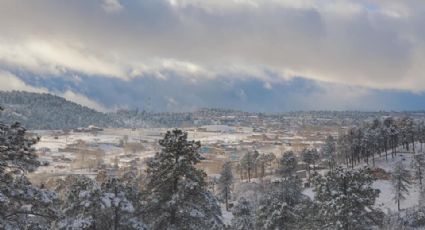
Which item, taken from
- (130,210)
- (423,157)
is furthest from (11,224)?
(423,157)

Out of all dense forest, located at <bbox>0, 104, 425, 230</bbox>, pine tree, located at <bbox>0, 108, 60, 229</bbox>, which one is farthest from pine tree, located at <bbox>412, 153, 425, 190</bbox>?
pine tree, located at <bbox>0, 108, 60, 229</bbox>

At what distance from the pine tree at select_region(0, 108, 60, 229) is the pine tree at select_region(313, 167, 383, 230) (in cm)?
2196

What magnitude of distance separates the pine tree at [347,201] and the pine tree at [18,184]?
22.0 metres

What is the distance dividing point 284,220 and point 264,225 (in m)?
2.05

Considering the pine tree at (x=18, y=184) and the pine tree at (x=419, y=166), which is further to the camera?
the pine tree at (x=419, y=166)

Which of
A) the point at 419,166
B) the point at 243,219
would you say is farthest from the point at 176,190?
the point at 419,166

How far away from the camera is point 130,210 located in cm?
2494

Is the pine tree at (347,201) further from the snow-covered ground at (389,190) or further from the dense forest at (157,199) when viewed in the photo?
the snow-covered ground at (389,190)

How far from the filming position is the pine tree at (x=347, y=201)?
1356 inches

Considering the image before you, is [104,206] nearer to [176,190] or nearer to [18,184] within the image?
[176,190]

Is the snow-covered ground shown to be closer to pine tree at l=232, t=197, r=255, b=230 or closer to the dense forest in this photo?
pine tree at l=232, t=197, r=255, b=230

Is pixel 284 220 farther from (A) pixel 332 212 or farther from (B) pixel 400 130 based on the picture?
(B) pixel 400 130

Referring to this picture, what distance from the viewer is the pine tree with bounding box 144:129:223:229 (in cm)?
2714

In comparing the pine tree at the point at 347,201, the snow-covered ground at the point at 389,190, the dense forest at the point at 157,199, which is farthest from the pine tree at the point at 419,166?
the pine tree at the point at 347,201
